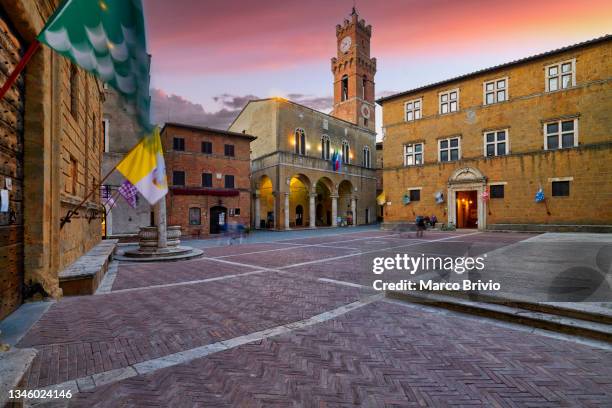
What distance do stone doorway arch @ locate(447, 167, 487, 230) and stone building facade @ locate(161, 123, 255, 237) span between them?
62.0 ft

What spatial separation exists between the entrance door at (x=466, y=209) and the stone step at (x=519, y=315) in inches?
913

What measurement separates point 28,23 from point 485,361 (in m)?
9.15

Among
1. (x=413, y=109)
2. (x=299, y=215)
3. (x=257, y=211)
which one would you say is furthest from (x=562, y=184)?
(x=257, y=211)

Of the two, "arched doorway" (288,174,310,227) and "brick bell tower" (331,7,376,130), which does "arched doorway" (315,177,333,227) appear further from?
"brick bell tower" (331,7,376,130)

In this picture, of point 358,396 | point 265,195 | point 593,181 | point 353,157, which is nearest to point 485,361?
point 358,396

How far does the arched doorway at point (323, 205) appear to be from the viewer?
1576 inches

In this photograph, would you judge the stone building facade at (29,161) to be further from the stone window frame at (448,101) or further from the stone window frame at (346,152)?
the stone window frame at (346,152)

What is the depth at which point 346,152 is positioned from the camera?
128 feet

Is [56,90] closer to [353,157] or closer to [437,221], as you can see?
[437,221]

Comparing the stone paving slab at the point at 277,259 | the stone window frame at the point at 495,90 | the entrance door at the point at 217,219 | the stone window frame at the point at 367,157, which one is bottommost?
the stone paving slab at the point at 277,259

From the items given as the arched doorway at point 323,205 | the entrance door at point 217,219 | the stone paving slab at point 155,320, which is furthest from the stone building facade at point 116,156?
the arched doorway at point 323,205

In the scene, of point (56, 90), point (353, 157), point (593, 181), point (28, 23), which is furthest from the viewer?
point (353, 157)

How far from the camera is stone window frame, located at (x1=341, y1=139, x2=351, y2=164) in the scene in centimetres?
3853

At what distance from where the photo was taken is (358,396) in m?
2.90
